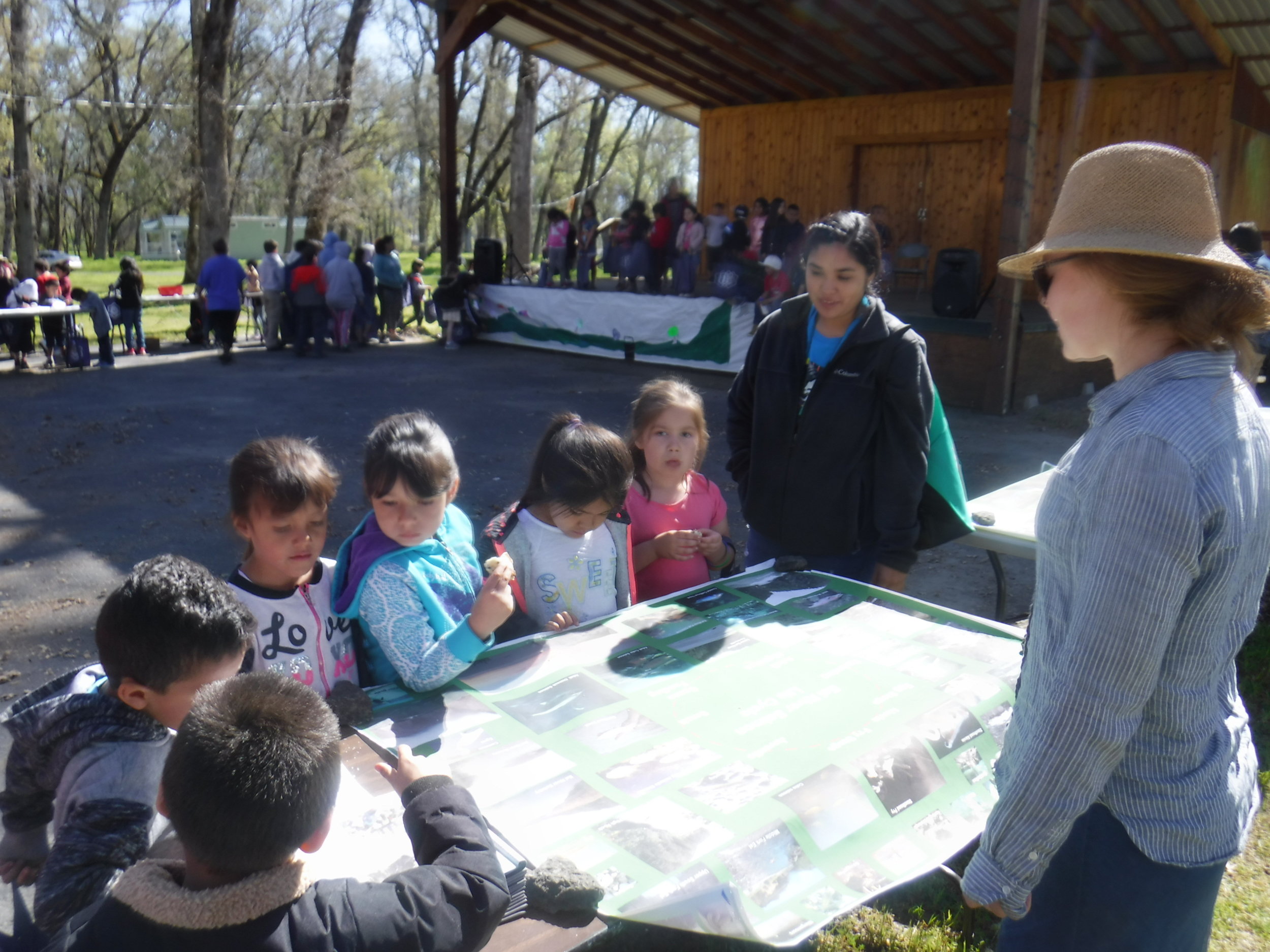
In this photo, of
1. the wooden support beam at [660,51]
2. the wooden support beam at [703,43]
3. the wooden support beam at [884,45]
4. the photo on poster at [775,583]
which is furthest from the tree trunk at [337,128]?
the photo on poster at [775,583]

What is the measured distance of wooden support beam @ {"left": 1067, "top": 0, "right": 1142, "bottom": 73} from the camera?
39.0ft

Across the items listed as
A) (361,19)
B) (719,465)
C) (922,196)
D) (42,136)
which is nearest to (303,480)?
(719,465)

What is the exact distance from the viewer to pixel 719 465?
25.7 ft

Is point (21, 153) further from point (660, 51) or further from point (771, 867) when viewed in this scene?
point (771, 867)

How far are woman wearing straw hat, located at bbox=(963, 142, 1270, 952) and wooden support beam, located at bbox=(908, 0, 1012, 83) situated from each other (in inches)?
517

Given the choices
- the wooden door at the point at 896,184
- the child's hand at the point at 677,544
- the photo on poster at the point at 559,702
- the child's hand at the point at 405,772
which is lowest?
the photo on poster at the point at 559,702

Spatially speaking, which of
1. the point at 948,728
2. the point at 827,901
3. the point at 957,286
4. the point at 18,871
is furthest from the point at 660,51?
the point at 827,901

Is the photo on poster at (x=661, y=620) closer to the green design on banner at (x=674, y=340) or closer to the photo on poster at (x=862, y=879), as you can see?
the photo on poster at (x=862, y=879)

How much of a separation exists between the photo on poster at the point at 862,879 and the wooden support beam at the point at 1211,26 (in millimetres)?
13198

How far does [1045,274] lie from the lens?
A: 4.64 ft

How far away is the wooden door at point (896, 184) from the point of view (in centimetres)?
1697

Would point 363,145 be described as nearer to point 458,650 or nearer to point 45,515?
point 45,515

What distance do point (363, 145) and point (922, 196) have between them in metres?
32.5

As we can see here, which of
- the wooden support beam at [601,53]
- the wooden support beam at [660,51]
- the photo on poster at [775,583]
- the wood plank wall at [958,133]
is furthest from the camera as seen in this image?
the wooden support beam at [601,53]
